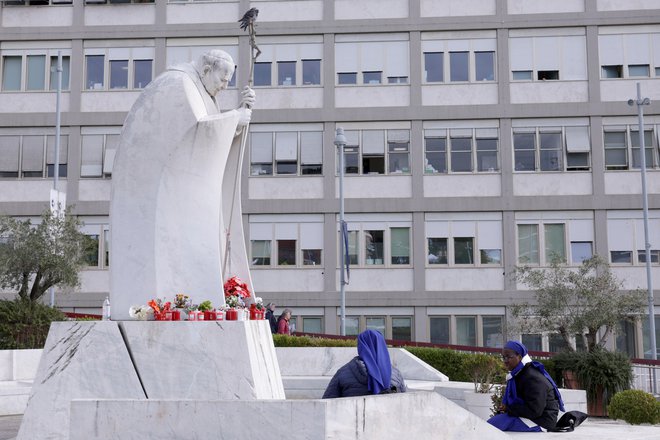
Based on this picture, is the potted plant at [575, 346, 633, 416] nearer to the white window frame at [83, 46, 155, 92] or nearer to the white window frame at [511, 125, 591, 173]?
the white window frame at [511, 125, 591, 173]

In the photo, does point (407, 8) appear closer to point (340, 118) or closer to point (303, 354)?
point (340, 118)

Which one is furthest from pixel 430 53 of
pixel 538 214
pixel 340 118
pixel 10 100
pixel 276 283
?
pixel 10 100

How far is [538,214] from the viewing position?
36.1 metres

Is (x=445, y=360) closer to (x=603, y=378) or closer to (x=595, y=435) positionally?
(x=603, y=378)

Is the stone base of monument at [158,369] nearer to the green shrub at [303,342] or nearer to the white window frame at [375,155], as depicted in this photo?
the green shrub at [303,342]

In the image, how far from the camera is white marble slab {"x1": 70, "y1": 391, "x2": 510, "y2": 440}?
7.36 m

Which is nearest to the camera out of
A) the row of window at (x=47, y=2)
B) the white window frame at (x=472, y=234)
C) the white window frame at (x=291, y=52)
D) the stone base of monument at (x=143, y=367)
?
the stone base of monument at (x=143, y=367)

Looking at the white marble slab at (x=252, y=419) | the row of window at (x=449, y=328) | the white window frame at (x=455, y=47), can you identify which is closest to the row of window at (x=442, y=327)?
the row of window at (x=449, y=328)

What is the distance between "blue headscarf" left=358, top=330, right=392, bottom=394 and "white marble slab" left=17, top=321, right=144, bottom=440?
10.6ft

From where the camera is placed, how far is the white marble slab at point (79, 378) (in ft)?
34.3

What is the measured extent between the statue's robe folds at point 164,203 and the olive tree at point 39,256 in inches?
528

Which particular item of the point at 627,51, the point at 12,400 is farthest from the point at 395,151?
the point at 12,400

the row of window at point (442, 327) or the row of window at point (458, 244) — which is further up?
the row of window at point (458, 244)

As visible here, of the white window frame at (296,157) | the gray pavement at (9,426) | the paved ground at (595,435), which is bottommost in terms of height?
the gray pavement at (9,426)
